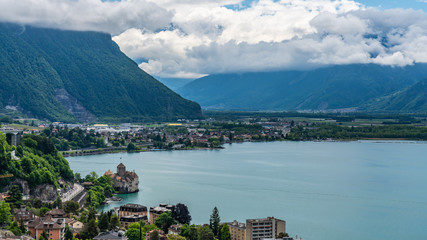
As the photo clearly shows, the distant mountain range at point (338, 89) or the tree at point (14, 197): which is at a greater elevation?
the distant mountain range at point (338, 89)

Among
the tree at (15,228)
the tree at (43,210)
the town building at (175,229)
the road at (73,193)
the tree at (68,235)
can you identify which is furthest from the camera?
the road at (73,193)

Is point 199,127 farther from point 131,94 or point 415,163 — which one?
point 415,163

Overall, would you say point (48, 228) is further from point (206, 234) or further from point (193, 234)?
point (206, 234)

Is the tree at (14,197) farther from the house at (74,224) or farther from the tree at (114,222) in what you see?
the tree at (114,222)

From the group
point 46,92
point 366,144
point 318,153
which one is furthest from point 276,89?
point 318,153

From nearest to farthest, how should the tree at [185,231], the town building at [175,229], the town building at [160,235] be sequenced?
the town building at [160,235] < the tree at [185,231] < the town building at [175,229]

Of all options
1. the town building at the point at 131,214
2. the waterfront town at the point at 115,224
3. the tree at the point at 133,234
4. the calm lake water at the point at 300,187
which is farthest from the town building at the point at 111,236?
the calm lake water at the point at 300,187

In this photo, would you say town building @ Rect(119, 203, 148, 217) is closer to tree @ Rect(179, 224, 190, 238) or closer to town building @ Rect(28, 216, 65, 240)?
tree @ Rect(179, 224, 190, 238)
